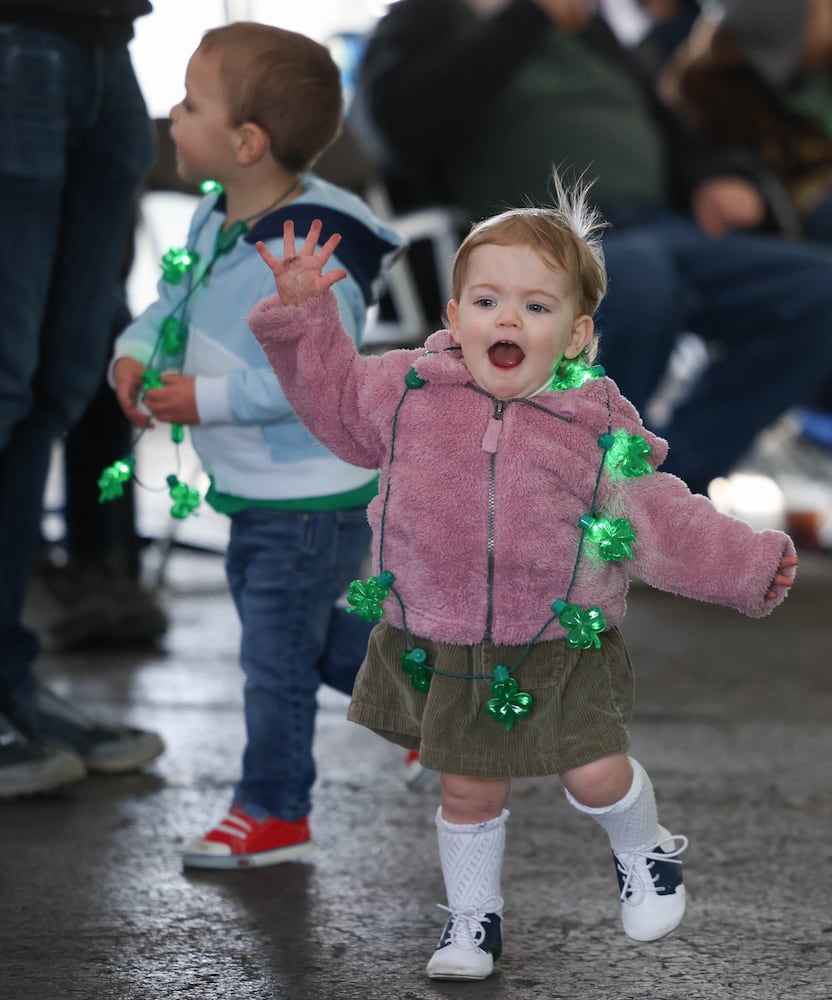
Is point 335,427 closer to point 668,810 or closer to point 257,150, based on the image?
point 257,150

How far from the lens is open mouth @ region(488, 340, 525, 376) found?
59.2 inches

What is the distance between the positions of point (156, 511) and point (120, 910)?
3359mm

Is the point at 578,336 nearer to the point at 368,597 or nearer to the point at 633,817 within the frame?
the point at 368,597

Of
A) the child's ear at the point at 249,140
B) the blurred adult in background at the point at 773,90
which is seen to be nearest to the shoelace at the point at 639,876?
the child's ear at the point at 249,140

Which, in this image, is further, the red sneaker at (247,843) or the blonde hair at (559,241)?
the red sneaker at (247,843)

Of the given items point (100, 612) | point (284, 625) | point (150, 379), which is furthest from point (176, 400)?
point (100, 612)

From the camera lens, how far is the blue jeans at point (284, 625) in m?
1.93

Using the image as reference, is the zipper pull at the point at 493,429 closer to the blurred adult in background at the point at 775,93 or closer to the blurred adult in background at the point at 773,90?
the blurred adult in background at the point at 775,93

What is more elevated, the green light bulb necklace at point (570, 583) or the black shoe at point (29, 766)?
the green light bulb necklace at point (570, 583)

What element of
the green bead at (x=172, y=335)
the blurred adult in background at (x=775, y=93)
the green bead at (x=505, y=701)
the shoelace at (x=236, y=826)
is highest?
the blurred adult in background at (x=775, y=93)

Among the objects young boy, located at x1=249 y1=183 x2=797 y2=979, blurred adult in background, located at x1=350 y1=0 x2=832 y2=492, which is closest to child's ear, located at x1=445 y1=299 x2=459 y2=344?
young boy, located at x1=249 y1=183 x2=797 y2=979

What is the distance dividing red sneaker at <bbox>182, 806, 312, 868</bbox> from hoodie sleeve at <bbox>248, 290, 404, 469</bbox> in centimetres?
57

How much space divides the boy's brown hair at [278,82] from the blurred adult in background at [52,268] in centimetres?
26

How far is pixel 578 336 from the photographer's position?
5.05 ft
